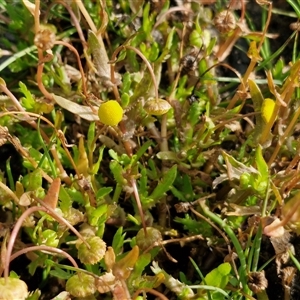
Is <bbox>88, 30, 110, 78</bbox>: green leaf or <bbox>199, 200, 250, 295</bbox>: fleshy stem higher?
<bbox>88, 30, 110, 78</bbox>: green leaf

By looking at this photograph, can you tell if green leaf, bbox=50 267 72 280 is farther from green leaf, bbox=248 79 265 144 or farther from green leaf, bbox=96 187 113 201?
green leaf, bbox=248 79 265 144

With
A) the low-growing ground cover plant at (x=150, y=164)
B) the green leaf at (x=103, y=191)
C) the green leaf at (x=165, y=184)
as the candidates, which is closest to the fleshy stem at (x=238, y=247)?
the low-growing ground cover plant at (x=150, y=164)

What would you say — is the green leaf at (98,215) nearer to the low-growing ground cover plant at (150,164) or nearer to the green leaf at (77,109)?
the low-growing ground cover plant at (150,164)

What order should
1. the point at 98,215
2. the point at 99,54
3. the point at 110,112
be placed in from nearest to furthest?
1. the point at 110,112
2. the point at 98,215
3. the point at 99,54

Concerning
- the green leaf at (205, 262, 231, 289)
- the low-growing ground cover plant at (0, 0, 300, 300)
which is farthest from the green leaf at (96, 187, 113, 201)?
the green leaf at (205, 262, 231, 289)

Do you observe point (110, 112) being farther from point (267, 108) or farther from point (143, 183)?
point (267, 108)

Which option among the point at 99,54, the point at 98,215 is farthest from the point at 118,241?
the point at 99,54

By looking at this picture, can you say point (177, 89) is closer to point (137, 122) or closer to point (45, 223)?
point (137, 122)
